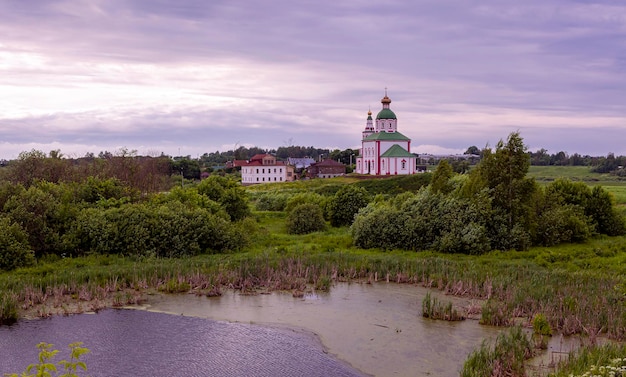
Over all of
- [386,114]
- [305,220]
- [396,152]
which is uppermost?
[386,114]

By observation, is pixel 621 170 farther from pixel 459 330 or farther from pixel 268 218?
pixel 459 330

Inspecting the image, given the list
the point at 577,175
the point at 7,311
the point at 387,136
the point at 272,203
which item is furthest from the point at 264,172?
the point at 7,311

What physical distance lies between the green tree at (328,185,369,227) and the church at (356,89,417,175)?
40.2 m

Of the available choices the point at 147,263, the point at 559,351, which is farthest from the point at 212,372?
the point at 147,263

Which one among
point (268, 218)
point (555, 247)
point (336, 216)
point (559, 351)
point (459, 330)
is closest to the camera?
point (559, 351)

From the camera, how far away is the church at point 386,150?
3036 inches

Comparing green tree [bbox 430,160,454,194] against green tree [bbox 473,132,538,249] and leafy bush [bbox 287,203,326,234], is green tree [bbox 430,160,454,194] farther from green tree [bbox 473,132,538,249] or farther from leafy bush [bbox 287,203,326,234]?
leafy bush [bbox 287,203,326,234]

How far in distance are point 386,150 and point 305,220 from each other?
4765cm

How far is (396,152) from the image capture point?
77188 millimetres

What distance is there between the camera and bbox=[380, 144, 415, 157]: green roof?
3027 inches

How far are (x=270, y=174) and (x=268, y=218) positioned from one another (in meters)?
52.1

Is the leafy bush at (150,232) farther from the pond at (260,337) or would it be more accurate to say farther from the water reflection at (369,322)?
the water reflection at (369,322)

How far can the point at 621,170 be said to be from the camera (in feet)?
287

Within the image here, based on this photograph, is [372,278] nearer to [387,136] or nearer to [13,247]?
[13,247]
